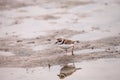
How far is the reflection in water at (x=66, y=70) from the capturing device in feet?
33.4

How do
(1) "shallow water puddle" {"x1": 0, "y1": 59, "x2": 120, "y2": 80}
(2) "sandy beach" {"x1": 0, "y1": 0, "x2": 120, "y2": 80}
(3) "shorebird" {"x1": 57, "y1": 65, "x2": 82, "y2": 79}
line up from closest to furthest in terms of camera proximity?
(1) "shallow water puddle" {"x1": 0, "y1": 59, "x2": 120, "y2": 80}, (3) "shorebird" {"x1": 57, "y1": 65, "x2": 82, "y2": 79}, (2) "sandy beach" {"x1": 0, "y1": 0, "x2": 120, "y2": 80}

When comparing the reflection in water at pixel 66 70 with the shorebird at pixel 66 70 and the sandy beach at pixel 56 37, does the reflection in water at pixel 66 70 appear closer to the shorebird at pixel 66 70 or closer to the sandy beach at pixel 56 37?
the shorebird at pixel 66 70

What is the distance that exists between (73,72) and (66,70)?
27cm

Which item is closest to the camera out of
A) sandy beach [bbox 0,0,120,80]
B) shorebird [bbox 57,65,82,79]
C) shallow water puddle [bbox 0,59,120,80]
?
shallow water puddle [bbox 0,59,120,80]

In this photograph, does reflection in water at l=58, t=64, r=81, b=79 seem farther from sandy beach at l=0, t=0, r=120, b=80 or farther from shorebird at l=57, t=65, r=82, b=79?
sandy beach at l=0, t=0, r=120, b=80

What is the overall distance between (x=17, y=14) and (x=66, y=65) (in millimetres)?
7770

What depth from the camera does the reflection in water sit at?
1018 centimetres

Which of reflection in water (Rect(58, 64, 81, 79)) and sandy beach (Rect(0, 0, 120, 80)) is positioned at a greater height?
sandy beach (Rect(0, 0, 120, 80))

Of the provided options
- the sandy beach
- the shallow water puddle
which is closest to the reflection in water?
the shallow water puddle

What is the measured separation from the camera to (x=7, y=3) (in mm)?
21141

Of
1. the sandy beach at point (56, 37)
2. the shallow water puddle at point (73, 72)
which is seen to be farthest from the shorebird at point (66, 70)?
the sandy beach at point (56, 37)

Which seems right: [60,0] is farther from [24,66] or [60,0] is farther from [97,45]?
[24,66]

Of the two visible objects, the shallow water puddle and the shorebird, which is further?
the shorebird

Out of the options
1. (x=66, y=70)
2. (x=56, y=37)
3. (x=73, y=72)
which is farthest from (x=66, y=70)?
(x=56, y=37)
